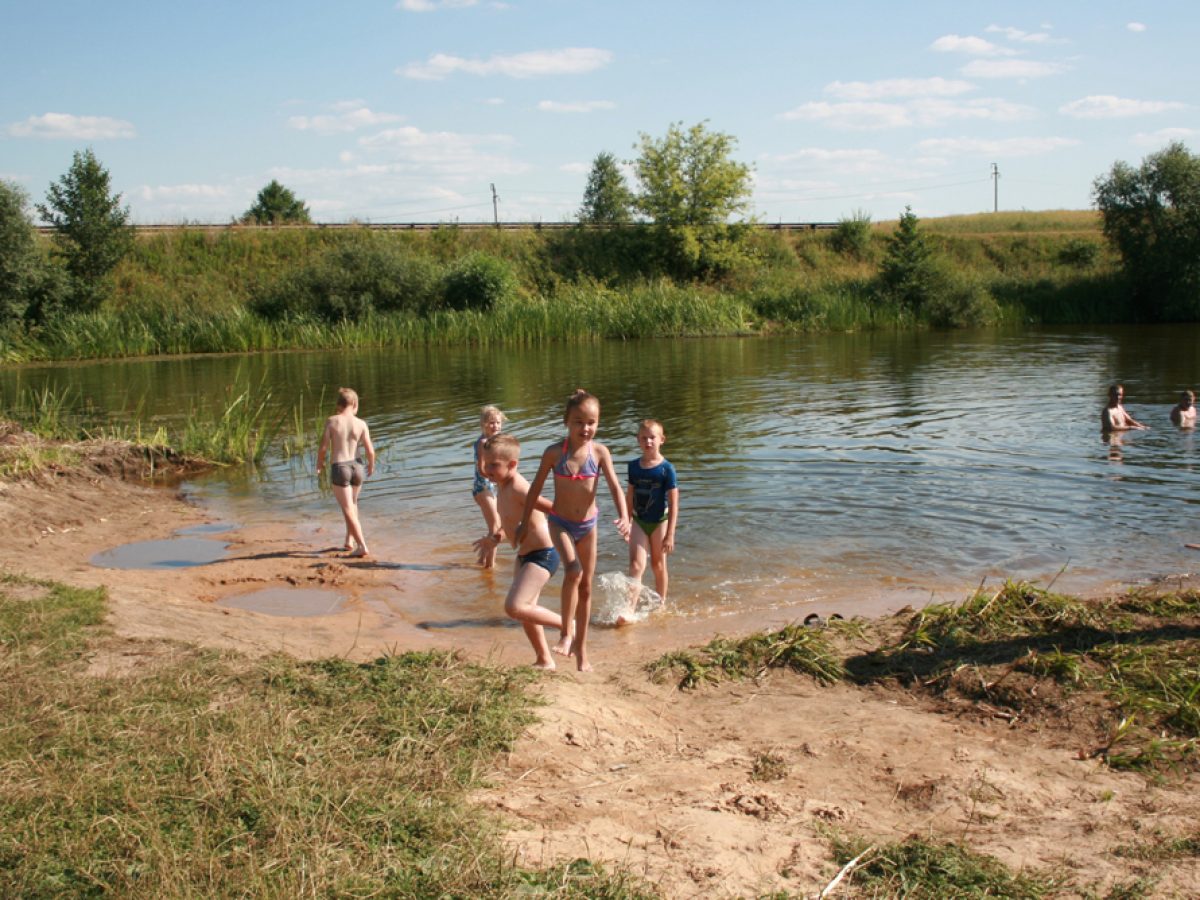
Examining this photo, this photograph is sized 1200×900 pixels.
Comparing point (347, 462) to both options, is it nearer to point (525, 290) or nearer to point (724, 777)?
point (724, 777)

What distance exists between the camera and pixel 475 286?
50469 mm

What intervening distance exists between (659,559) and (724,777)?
447 cm

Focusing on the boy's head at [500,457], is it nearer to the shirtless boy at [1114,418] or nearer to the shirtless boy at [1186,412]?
the shirtless boy at [1114,418]

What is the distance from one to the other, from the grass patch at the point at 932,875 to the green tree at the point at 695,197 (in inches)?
2414

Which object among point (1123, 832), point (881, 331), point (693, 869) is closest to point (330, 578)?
point (693, 869)

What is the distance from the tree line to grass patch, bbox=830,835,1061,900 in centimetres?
4441

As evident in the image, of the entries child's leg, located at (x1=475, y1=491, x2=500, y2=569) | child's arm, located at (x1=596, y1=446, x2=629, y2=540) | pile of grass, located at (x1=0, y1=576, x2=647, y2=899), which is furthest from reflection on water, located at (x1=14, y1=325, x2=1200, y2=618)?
pile of grass, located at (x1=0, y1=576, x2=647, y2=899)

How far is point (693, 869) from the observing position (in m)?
3.79

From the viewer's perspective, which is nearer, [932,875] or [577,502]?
[932,875]

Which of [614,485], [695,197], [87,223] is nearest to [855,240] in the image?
[695,197]

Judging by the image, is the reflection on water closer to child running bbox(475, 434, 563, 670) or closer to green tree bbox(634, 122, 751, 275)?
child running bbox(475, 434, 563, 670)

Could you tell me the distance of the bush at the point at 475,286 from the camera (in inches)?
1972

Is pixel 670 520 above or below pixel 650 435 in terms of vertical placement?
below

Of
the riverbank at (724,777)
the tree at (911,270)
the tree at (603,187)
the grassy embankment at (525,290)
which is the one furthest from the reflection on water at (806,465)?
the tree at (603,187)
